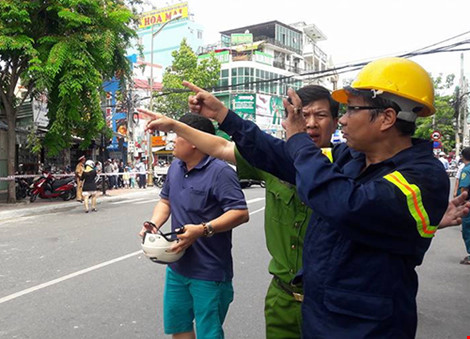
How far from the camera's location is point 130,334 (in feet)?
11.3

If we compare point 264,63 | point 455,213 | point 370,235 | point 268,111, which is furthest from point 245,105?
point 370,235

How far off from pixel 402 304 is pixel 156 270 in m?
4.47

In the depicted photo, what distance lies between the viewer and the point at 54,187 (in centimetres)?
1435

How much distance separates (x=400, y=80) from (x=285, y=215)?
2.81 feet

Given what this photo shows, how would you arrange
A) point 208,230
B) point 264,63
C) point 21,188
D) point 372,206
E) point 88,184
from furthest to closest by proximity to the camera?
point 264,63, point 21,188, point 88,184, point 208,230, point 372,206

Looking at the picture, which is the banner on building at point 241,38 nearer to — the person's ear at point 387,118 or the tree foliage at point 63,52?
the tree foliage at point 63,52

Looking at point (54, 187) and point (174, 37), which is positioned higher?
point (174, 37)

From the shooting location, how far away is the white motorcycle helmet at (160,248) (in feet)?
7.23

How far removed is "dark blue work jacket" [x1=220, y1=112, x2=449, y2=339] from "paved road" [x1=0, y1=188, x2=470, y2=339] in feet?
7.45

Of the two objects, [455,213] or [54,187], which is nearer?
[455,213]

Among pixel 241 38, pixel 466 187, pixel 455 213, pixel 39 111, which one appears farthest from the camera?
pixel 241 38

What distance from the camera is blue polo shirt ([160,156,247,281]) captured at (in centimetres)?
237

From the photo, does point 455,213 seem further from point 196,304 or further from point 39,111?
point 39,111

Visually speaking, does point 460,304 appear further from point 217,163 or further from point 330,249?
point 330,249
